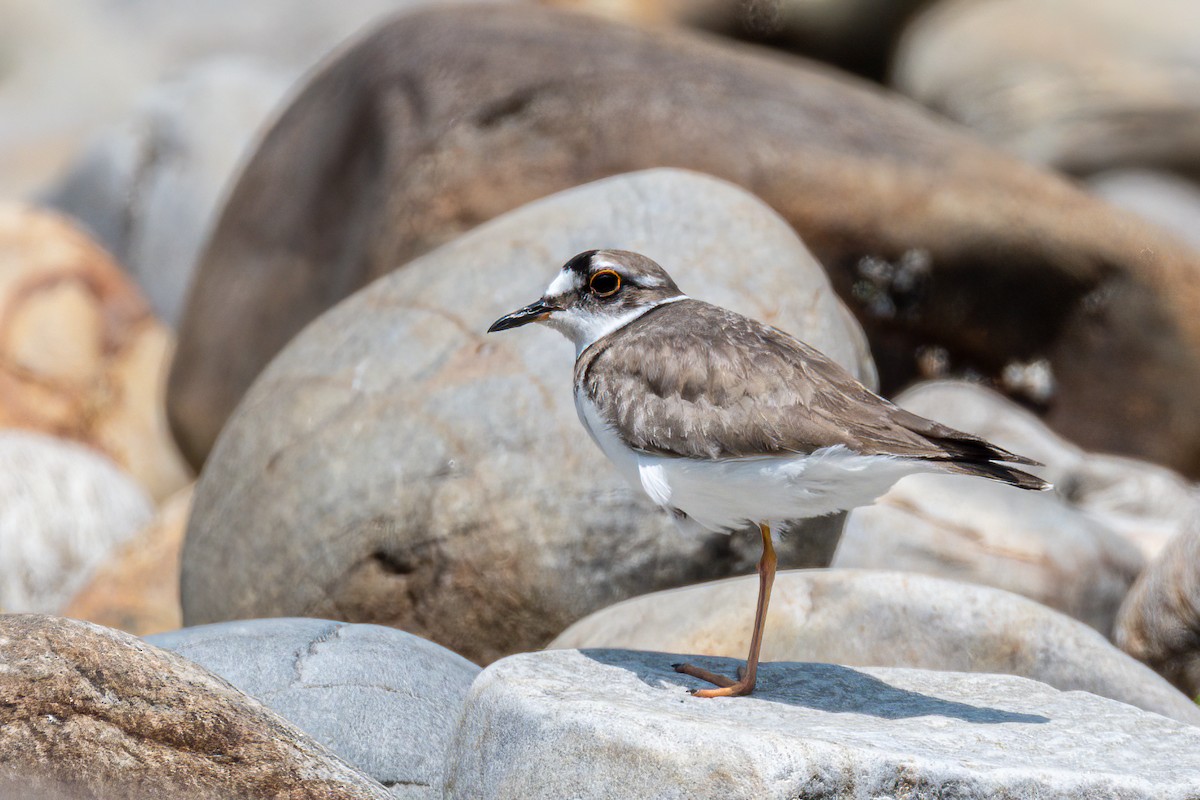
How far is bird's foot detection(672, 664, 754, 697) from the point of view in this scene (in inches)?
177

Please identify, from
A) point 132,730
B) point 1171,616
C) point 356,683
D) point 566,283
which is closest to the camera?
point 132,730

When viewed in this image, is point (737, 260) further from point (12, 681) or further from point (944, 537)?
point (12, 681)

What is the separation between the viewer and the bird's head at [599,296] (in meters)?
5.30

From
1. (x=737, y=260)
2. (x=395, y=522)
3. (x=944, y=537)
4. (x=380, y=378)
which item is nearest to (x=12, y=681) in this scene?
(x=395, y=522)

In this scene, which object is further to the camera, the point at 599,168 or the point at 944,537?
the point at 599,168

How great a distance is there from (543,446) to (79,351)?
6.74m

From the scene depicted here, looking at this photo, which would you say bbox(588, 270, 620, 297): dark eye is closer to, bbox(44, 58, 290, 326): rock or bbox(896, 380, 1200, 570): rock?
bbox(896, 380, 1200, 570): rock

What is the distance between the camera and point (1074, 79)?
644 inches

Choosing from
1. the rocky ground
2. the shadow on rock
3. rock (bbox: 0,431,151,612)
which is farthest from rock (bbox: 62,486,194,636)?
the shadow on rock

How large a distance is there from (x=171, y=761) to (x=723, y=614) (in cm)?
259

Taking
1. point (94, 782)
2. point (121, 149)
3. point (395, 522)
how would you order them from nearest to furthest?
point (94, 782)
point (395, 522)
point (121, 149)

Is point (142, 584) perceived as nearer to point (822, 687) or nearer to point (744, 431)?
point (822, 687)

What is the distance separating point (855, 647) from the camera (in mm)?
5547

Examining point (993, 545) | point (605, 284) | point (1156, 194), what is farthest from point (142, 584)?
point (1156, 194)
